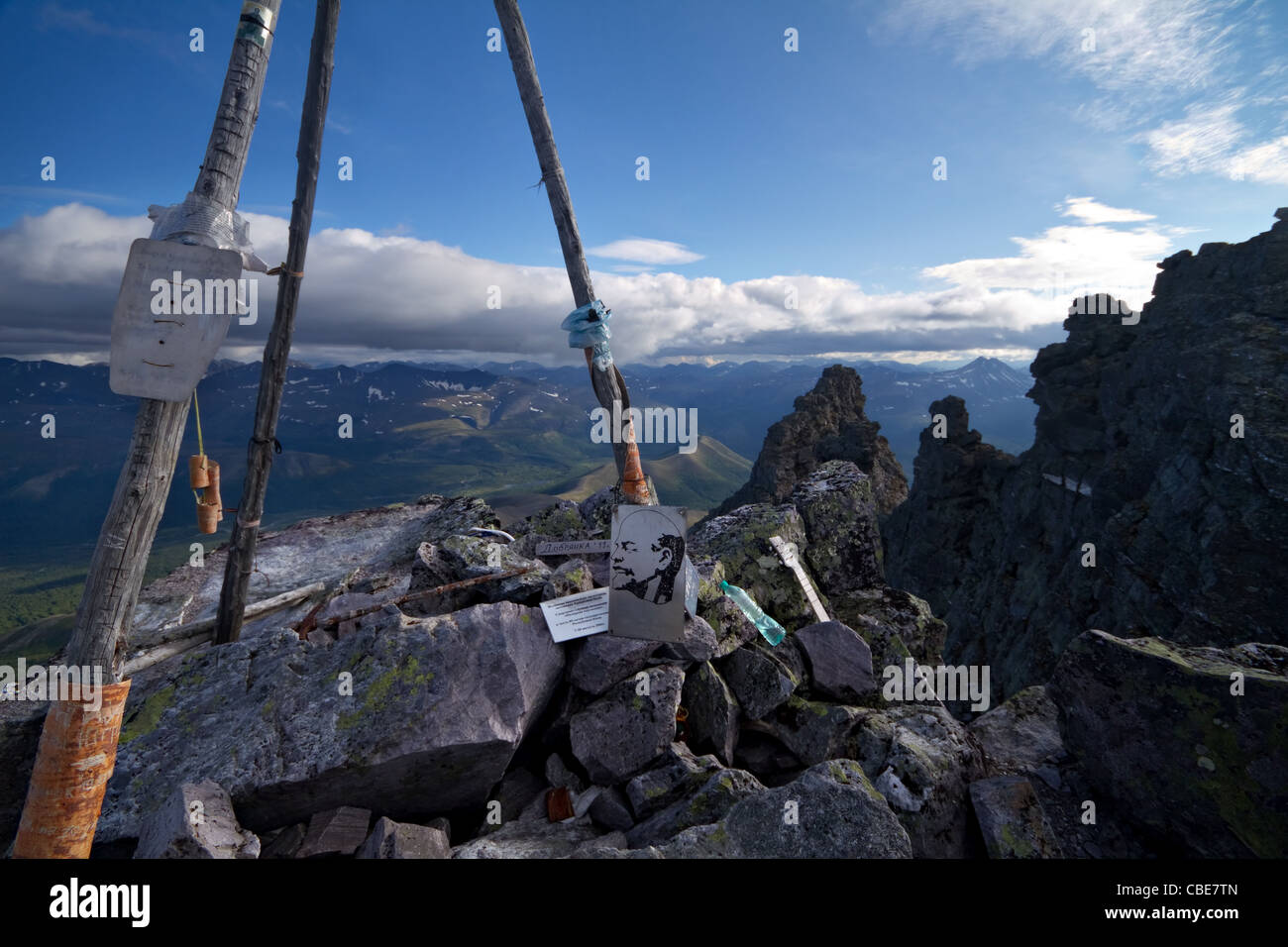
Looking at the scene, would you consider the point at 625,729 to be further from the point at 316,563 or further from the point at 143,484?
the point at 316,563

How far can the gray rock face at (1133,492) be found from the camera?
1799 inches

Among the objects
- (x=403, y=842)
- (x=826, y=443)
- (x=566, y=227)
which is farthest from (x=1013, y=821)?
(x=826, y=443)

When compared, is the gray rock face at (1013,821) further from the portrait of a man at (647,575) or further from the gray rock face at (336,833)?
the gray rock face at (336,833)

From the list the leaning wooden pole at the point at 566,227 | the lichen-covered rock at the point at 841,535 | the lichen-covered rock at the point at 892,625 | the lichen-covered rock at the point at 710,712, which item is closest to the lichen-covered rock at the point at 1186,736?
the lichen-covered rock at the point at 892,625

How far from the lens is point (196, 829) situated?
5.84 metres

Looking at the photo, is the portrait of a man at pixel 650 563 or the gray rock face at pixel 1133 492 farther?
the gray rock face at pixel 1133 492

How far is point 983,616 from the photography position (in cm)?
8481

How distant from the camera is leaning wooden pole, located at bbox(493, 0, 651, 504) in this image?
10102 millimetres

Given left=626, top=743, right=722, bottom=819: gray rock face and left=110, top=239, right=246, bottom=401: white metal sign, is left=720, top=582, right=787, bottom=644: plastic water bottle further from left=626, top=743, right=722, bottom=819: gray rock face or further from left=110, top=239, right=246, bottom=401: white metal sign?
left=110, top=239, right=246, bottom=401: white metal sign

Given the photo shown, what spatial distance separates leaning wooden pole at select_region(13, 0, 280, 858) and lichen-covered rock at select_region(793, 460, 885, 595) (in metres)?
11.3

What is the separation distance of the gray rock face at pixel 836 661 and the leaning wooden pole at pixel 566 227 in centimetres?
385
